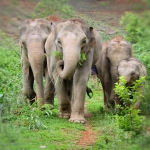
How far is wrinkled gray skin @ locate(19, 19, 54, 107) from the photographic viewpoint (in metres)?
10.9

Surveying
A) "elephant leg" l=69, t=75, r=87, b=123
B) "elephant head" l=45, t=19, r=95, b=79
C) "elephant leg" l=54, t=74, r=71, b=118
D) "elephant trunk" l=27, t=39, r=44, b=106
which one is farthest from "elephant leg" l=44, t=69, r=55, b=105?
"elephant leg" l=69, t=75, r=87, b=123

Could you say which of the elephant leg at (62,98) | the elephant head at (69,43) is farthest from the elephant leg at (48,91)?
the elephant head at (69,43)

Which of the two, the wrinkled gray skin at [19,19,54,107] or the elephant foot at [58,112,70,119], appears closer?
the elephant foot at [58,112,70,119]

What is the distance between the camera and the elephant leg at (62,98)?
1048cm

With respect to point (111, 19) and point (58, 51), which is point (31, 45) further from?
point (111, 19)

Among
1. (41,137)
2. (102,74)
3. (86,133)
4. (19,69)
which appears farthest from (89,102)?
(41,137)

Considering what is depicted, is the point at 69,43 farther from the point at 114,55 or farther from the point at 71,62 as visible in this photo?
the point at 114,55

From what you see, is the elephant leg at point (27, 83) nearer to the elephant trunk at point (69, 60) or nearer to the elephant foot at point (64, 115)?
the elephant foot at point (64, 115)

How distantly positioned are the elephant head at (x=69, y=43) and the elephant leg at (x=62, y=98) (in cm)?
53

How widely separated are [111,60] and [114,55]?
124 mm

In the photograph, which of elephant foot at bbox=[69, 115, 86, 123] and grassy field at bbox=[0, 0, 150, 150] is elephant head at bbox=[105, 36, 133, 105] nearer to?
grassy field at bbox=[0, 0, 150, 150]

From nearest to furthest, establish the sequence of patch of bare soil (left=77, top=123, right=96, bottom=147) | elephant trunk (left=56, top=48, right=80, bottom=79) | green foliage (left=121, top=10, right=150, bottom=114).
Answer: green foliage (left=121, top=10, right=150, bottom=114)
patch of bare soil (left=77, top=123, right=96, bottom=147)
elephant trunk (left=56, top=48, right=80, bottom=79)

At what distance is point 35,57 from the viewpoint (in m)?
10.8

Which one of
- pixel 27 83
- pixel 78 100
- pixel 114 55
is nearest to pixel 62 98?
pixel 78 100
